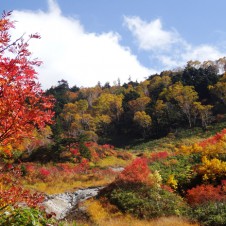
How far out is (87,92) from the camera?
104688 millimetres

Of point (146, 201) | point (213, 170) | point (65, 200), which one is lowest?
point (65, 200)

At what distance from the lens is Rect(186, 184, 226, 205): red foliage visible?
1641 centimetres

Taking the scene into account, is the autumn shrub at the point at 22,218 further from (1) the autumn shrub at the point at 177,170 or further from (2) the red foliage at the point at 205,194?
(1) the autumn shrub at the point at 177,170

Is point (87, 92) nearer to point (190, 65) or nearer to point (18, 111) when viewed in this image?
point (190, 65)

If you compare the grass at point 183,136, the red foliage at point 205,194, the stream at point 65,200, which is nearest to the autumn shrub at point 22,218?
the red foliage at point 205,194

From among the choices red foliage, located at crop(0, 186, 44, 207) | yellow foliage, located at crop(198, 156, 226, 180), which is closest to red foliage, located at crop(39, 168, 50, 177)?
yellow foliage, located at crop(198, 156, 226, 180)

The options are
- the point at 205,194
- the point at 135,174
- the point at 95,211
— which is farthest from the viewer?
the point at 135,174

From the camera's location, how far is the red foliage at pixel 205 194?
16.4m

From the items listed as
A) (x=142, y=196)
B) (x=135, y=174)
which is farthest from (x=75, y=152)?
(x=142, y=196)

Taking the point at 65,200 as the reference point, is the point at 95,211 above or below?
above

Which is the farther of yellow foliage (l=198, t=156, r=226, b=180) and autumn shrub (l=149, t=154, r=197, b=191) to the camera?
autumn shrub (l=149, t=154, r=197, b=191)

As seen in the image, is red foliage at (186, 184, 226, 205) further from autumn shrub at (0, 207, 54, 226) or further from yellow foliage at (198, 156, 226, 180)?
autumn shrub at (0, 207, 54, 226)

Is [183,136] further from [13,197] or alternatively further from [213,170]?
[13,197]

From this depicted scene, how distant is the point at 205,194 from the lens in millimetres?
17281
